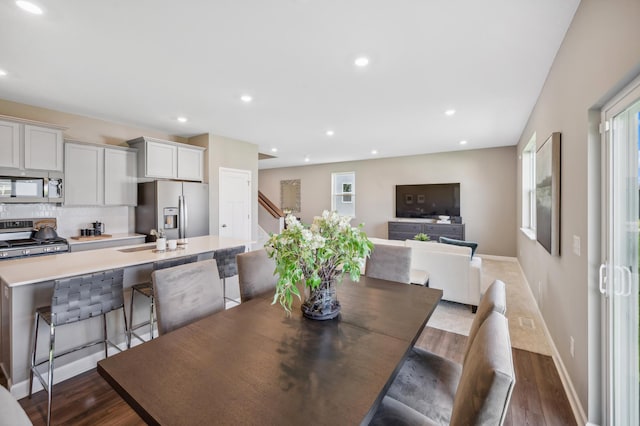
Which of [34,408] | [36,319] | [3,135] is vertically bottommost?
[34,408]

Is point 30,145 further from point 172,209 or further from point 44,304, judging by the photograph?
point 44,304

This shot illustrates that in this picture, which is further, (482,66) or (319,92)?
(319,92)

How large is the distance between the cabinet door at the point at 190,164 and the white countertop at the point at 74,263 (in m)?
2.08

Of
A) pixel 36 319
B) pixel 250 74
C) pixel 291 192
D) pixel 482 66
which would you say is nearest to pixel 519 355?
pixel 482 66

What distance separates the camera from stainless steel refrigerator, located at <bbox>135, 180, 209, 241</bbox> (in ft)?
14.2

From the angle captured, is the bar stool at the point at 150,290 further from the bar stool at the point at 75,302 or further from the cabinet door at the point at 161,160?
Answer: the cabinet door at the point at 161,160

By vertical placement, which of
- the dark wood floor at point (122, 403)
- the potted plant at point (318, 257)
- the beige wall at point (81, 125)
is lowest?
the dark wood floor at point (122, 403)

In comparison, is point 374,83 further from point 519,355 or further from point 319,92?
point 519,355

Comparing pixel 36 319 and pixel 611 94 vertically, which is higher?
pixel 611 94

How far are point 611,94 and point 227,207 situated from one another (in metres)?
5.25

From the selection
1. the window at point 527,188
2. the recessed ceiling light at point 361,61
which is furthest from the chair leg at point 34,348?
the window at point 527,188

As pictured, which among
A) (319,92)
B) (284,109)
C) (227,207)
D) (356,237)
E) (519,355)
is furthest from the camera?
(227,207)

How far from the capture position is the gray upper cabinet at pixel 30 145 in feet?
10.7

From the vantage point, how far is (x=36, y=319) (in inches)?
80.3
